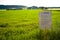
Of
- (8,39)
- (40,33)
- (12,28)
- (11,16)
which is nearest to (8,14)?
(11,16)

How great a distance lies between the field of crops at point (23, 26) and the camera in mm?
4348

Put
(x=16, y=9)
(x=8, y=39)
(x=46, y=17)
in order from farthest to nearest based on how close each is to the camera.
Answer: (x=16, y=9), (x=8, y=39), (x=46, y=17)

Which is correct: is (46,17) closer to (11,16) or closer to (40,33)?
(40,33)

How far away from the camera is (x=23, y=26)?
442cm

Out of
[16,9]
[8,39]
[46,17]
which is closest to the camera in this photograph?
[46,17]

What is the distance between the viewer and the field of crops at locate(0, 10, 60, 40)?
14.3 ft

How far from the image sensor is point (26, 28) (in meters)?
4.39

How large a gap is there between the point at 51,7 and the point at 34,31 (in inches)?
34.3

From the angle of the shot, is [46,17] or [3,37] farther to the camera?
[3,37]

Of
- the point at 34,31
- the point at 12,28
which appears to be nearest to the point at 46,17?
the point at 34,31

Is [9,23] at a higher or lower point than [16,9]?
lower

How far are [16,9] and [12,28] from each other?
595 millimetres
